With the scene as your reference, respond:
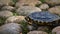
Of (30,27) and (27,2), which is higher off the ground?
(27,2)

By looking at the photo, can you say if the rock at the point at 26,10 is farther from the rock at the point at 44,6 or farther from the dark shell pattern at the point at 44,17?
the dark shell pattern at the point at 44,17

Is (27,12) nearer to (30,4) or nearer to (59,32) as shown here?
(30,4)

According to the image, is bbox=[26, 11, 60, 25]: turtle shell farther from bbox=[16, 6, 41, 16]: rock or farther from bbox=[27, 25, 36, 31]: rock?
bbox=[16, 6, 41, 16]: rock

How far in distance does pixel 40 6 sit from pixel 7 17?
1145mm

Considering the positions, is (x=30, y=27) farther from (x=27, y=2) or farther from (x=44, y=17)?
(x=27, y=2)

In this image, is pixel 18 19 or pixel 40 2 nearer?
pixel 18 19

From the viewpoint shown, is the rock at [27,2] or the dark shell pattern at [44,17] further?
the rock at [27,2]

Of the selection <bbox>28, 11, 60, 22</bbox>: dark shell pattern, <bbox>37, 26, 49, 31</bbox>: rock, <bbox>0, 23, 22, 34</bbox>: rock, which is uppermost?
<bbox>28, 11, 60, 22</bbox>: dark shell pattern

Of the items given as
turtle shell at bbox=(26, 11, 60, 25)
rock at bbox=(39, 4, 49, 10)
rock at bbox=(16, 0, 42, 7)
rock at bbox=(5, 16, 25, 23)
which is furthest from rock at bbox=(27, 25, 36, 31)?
rock at bbox=(16, 0, 42, 7)

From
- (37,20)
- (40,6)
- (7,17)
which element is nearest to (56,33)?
(37,20)

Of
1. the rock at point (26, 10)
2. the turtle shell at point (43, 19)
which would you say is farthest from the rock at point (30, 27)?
the rock at point (26, 10)

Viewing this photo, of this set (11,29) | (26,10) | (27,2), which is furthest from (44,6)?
(11,29)

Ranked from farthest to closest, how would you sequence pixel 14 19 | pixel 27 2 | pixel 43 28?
pixel 27 2 → pixel 14 19 → pixel 43 28

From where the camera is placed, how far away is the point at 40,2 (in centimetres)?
559
